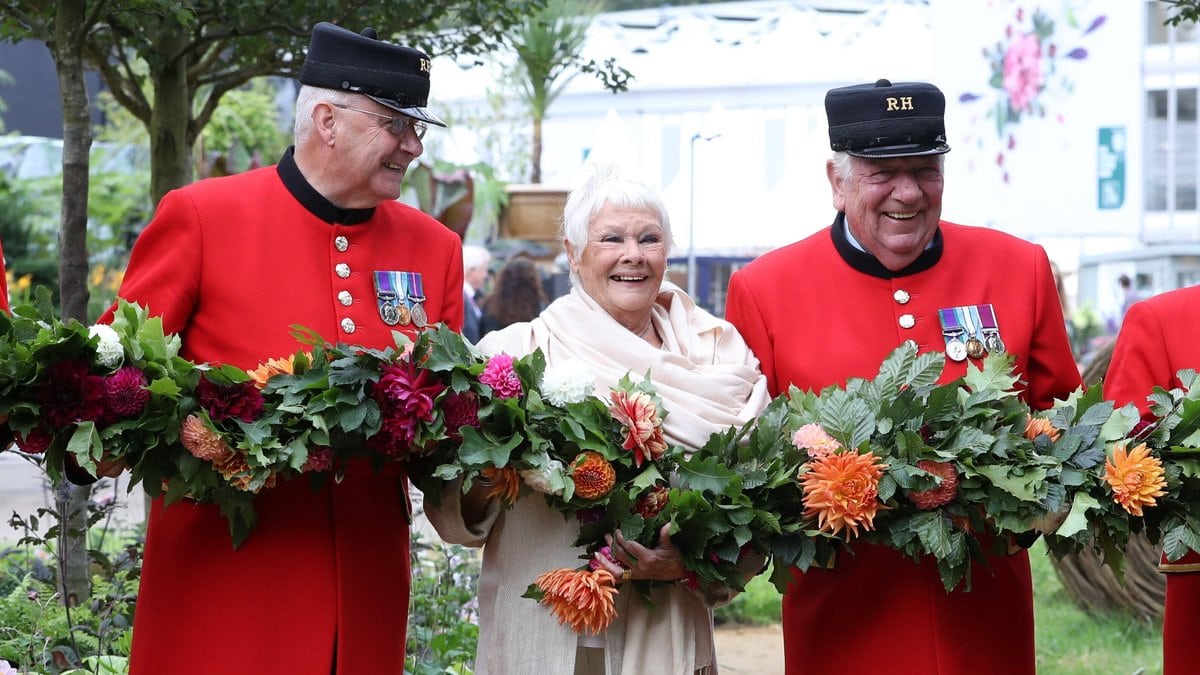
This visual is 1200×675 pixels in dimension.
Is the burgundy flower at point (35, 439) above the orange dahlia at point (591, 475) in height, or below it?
above

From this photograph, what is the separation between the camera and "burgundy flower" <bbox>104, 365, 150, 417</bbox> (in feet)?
9.39

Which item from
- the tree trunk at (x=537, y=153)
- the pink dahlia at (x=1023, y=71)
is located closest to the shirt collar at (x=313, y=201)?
the pink dahlia at (x=1023, y=71)

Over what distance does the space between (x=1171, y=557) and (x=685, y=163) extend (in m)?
20.3

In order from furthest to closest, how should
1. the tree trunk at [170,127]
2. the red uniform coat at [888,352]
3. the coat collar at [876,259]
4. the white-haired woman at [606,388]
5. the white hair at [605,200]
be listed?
1. the tree trunk at [170,127]
2. the coat collar at [876,259]
3. the white hair at [605,200]
4. the red uniform coat at [888,352]
5. the white-haired woman at [606,388]

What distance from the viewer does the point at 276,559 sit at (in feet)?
10.4

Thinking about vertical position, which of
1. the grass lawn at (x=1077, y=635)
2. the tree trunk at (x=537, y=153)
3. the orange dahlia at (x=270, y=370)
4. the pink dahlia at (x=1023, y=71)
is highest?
the tree trunk at (x=537, y=153)

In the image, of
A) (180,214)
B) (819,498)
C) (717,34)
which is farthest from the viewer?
(717,34)

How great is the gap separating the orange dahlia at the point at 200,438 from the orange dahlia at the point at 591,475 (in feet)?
2.41

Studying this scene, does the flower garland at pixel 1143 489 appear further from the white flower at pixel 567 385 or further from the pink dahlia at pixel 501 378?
the pink dahlia at pixel 501 378

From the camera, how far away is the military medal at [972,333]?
3549 millimetres

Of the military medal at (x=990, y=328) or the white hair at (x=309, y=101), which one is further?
the military medal at (x=990, y=328)

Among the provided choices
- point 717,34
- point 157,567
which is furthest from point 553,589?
point 717,34

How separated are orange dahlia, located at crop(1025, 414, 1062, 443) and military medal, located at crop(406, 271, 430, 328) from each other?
1389 mm

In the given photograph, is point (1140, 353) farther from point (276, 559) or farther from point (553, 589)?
point (276, 559)
